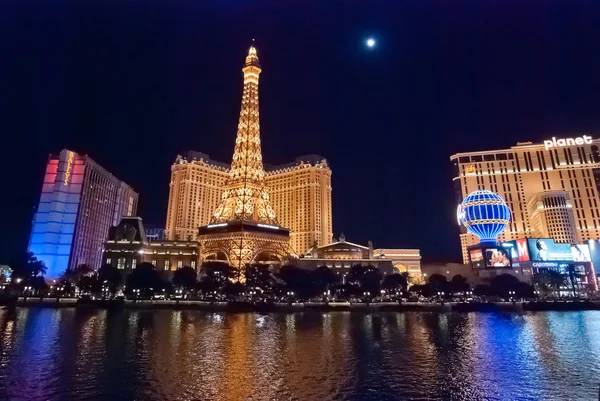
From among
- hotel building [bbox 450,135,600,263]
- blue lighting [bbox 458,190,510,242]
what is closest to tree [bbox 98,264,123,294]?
blue lighting [bbox 458,190,510,242]

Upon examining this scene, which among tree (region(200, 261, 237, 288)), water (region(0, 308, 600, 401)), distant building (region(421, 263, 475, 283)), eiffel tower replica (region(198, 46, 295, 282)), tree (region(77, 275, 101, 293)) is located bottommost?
water (region(0, 308, 600, 401))

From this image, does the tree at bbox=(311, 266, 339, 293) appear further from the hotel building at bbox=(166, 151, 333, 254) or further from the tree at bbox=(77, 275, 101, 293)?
the hotel building at bbox=(166, 151, 333, 254)

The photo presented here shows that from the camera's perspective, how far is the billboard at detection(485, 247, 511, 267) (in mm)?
86000

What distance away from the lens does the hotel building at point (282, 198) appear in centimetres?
11194

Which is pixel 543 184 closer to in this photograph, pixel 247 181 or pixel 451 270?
pixel 451 270

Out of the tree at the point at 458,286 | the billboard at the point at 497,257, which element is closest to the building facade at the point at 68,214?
the tree at the point at 458,286

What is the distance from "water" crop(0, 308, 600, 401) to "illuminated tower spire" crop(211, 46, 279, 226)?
4864 centimetres

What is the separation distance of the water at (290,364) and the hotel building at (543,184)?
9928cm

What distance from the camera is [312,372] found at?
54.5 feet

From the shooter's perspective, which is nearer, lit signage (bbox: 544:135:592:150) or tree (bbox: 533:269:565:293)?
tree (bbox: 533:269:565:293)

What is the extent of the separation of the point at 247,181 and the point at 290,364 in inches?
2466

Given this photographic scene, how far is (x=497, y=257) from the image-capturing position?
284 ft

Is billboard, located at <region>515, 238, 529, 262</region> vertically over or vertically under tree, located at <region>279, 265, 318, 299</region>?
over

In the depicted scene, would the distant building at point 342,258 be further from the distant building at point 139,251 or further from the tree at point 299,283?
Result: the distant building at point 139,251
